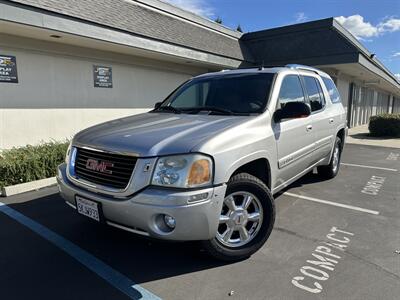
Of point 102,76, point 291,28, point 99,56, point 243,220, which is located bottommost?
point 243,220

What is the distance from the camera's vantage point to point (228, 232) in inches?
119

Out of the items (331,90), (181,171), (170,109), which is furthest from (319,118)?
(181,171)

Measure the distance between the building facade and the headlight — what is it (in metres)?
5.23

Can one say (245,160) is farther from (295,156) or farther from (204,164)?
(295,156)

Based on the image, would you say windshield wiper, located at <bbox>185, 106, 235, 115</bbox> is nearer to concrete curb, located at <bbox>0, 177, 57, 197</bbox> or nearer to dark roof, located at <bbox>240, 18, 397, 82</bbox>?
concrete curb, located at <bbox>0, 177, 57, 197</bbox>

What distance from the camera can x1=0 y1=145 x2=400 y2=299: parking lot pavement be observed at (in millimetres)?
2641

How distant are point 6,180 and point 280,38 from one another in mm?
13312

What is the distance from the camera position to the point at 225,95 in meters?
3.99

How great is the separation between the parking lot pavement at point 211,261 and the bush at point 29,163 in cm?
102

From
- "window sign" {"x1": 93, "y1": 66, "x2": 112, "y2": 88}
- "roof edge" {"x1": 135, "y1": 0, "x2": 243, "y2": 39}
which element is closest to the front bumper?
"window sign" {"x1": 93, "y1": 66, "x2": 112, "y2": 88}

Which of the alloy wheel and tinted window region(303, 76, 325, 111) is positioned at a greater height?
tinted window region(303, 76, 325, 111)

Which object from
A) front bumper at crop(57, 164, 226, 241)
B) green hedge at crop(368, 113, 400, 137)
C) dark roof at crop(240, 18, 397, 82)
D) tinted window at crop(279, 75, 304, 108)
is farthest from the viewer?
green hedge at crop(368, 113, 400, 137)

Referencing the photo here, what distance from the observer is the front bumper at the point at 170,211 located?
248 centimetres

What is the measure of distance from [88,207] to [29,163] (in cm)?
351
